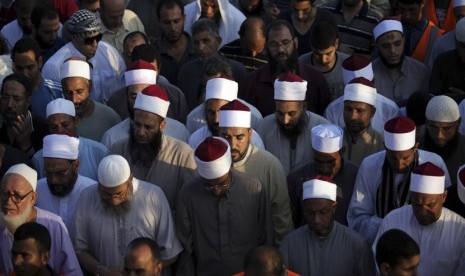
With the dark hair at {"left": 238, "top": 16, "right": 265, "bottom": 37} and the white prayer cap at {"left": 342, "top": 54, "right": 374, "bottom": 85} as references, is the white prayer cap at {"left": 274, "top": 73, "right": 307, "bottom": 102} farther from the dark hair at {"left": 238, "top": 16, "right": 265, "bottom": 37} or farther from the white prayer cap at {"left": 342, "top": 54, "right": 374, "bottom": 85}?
the dark hair at {"left": 238, "top": 16, "right": 265, "bottom": 37}

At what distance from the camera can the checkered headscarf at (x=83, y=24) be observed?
42.0 ft

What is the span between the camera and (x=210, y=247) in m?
10.5

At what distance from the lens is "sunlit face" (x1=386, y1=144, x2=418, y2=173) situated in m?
10.5

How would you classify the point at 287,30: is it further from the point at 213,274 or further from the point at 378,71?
the point at 213,274

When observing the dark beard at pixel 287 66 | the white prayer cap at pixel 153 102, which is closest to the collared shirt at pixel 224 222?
the white prayer cap at pixel 153 102

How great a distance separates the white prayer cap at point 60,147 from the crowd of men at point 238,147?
0.02 meters

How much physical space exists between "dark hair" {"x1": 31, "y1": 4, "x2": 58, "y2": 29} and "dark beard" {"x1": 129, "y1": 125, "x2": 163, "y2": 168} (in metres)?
2.82

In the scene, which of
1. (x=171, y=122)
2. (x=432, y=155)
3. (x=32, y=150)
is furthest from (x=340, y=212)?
(x=32, y=150)

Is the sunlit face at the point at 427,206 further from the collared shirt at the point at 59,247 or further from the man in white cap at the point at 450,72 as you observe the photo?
the collared shirt at the point at 59,247

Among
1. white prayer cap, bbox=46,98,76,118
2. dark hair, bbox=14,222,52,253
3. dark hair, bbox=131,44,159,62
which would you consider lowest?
dark hair, bbox=14,222,52,253

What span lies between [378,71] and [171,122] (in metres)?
2.12

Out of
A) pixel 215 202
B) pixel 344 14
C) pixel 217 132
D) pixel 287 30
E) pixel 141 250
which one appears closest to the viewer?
pixel 141 250

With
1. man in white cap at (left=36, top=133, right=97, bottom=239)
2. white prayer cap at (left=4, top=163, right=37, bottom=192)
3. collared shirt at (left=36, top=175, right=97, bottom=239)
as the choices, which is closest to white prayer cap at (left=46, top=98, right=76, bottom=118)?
man in white cap at (left=36, top=133, right=97, bottom=239)

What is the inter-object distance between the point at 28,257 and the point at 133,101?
2.31m
